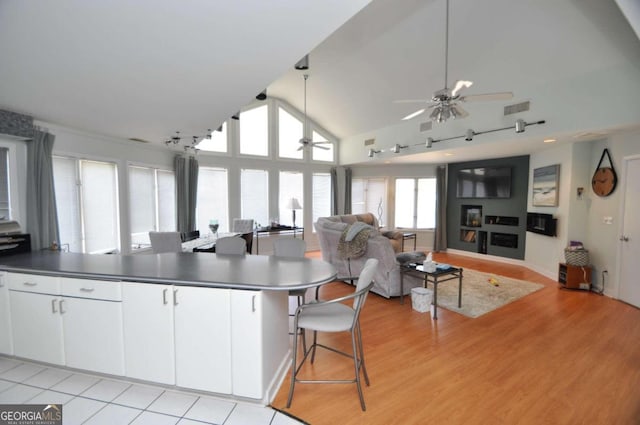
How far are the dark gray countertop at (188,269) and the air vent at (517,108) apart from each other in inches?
170

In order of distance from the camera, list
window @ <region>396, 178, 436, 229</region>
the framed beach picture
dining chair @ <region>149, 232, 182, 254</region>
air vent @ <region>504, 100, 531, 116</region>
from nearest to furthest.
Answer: dining chair @ <region>149, 232, 182, 254</region>
air vent @ <region>504, 100, 531, 116</region>
the framed beach picture
window @ <region>396, 178, 436, 229</region>

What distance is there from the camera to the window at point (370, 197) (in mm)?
8414

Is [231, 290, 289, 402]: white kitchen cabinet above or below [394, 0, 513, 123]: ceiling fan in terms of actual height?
below

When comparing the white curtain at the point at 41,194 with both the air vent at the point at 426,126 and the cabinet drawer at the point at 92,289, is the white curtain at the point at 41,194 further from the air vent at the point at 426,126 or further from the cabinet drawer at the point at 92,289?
the air vent at the point at 426,126

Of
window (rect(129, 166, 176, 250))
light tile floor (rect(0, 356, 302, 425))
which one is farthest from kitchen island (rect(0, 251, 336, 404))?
window (rect(129, 166, 176, 250))

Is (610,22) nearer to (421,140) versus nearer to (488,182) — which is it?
(421,140)

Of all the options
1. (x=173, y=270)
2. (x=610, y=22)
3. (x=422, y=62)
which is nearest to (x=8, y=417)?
(x=173, y=270)

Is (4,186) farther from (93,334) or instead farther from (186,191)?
(186,191)

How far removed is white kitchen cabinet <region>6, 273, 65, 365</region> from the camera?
232 cm

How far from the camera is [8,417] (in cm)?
198

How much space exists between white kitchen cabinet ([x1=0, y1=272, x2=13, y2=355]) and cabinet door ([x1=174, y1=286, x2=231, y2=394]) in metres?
1.66

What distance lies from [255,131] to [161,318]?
5.93 meters

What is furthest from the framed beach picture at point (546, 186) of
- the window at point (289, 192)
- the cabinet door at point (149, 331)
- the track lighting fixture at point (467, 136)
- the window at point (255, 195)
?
Answer: the cabinet door at point (149, 331)

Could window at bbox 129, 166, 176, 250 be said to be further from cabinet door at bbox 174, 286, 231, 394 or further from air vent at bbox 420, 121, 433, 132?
air vent at bbox 420, 121, 433, 132
